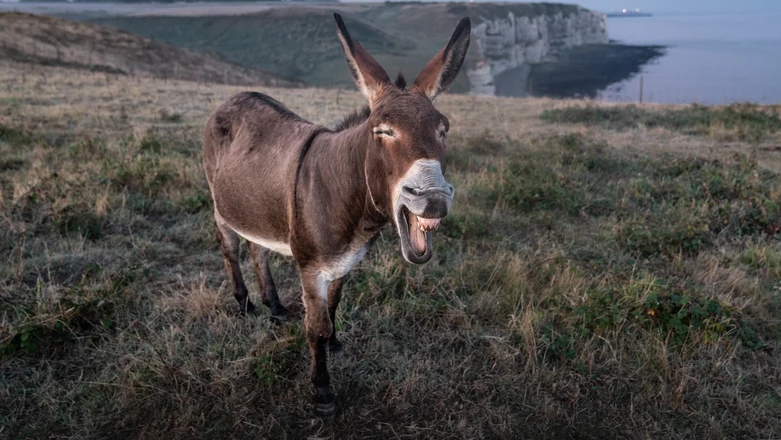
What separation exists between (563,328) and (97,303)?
3.99 metres

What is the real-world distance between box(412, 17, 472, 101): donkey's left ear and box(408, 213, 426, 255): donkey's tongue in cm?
84

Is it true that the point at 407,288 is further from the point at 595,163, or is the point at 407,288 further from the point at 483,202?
the point at 595,163

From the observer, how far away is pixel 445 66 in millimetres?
2529

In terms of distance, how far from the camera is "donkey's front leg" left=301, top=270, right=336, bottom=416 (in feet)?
9.73

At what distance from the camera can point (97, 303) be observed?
374 centimetres

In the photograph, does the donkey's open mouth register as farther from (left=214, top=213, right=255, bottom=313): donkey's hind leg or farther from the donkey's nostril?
(left=214, top=213, right=255, bottom=313): donkey's hind leg

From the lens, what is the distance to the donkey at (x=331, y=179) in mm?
2129

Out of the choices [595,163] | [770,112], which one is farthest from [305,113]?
[770,112]

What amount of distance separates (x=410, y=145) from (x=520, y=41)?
302ft

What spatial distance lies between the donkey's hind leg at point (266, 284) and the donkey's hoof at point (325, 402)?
3.71ft

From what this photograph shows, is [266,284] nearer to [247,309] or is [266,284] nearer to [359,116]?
[247,309]

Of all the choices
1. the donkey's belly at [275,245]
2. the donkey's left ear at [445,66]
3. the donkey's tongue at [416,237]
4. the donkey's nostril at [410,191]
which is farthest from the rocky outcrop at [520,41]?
the donkey's nostril at [410,191]

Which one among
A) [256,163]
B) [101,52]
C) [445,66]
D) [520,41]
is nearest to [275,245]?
[256,163]

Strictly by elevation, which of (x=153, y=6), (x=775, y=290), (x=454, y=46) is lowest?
(x=775, y=290)
